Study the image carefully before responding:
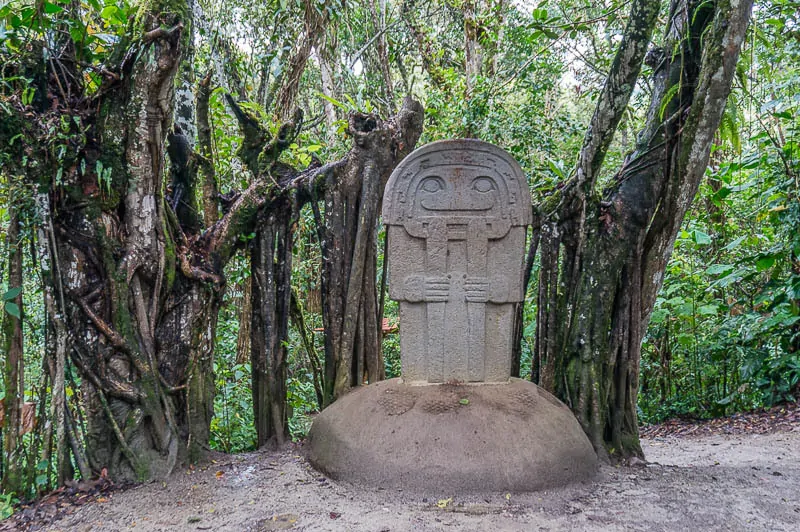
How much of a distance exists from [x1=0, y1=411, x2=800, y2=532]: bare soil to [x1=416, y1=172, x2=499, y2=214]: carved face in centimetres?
203

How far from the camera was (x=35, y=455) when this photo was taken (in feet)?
11.1

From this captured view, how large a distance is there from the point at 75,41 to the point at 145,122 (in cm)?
62

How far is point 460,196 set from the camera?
420 cm

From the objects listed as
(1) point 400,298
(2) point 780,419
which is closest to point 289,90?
(1) point 400,298

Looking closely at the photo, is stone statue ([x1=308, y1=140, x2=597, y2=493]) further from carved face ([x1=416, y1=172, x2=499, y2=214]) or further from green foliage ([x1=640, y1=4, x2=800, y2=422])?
green foliage ([x1=640, y1=4, x2=800, y2=422])

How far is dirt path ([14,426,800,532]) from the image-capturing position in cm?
298

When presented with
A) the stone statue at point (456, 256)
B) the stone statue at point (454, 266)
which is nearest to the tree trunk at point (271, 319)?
the stone statue at point (454, 266)

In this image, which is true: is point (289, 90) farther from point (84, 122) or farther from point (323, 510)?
point (323, 510)

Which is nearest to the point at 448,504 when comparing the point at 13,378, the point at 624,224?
the point at 624,224

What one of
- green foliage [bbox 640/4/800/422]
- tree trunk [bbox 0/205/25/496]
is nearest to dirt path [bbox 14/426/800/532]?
tree trunk [bbox 0/205/25/496]

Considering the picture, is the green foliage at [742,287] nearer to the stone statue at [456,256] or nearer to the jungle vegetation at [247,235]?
the jungle vegetation at [247,235]

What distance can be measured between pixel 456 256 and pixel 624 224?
128 cm

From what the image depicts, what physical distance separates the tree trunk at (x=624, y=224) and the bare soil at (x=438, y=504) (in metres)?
0.61

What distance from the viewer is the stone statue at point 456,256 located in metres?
4.18
